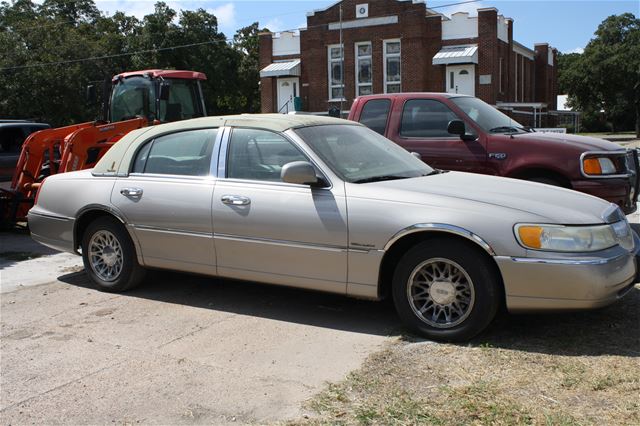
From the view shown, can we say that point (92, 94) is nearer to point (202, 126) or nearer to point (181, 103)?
point (181, 103)

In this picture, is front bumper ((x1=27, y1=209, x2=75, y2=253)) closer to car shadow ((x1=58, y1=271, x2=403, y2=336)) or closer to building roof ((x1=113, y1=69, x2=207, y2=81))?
car shadow ((x1=58, y1=271, x2=403, y2=336))

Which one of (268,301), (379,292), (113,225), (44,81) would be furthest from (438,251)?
(44,81)

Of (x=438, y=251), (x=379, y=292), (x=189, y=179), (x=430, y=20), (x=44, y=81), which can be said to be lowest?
(x=379, y=292)

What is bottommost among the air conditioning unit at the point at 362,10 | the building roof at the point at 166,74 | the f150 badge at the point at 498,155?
the f150 badge at the point at 498,155

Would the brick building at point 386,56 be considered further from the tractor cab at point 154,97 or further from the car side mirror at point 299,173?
the car side mirror at point 299,173

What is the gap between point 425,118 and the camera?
8.27 meters

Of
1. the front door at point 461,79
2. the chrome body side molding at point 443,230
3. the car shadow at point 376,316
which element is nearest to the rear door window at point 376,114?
the car shadow at point 376,316

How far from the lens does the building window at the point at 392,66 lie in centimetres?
3531

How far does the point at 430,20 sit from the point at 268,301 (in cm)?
3092

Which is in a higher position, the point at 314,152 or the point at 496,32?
the point at 496,32

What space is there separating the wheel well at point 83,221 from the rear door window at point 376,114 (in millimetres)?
3800

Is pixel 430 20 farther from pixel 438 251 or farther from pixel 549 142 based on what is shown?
pixel 438 251

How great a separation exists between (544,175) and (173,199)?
14.3 ft

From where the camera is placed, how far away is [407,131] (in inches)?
329
